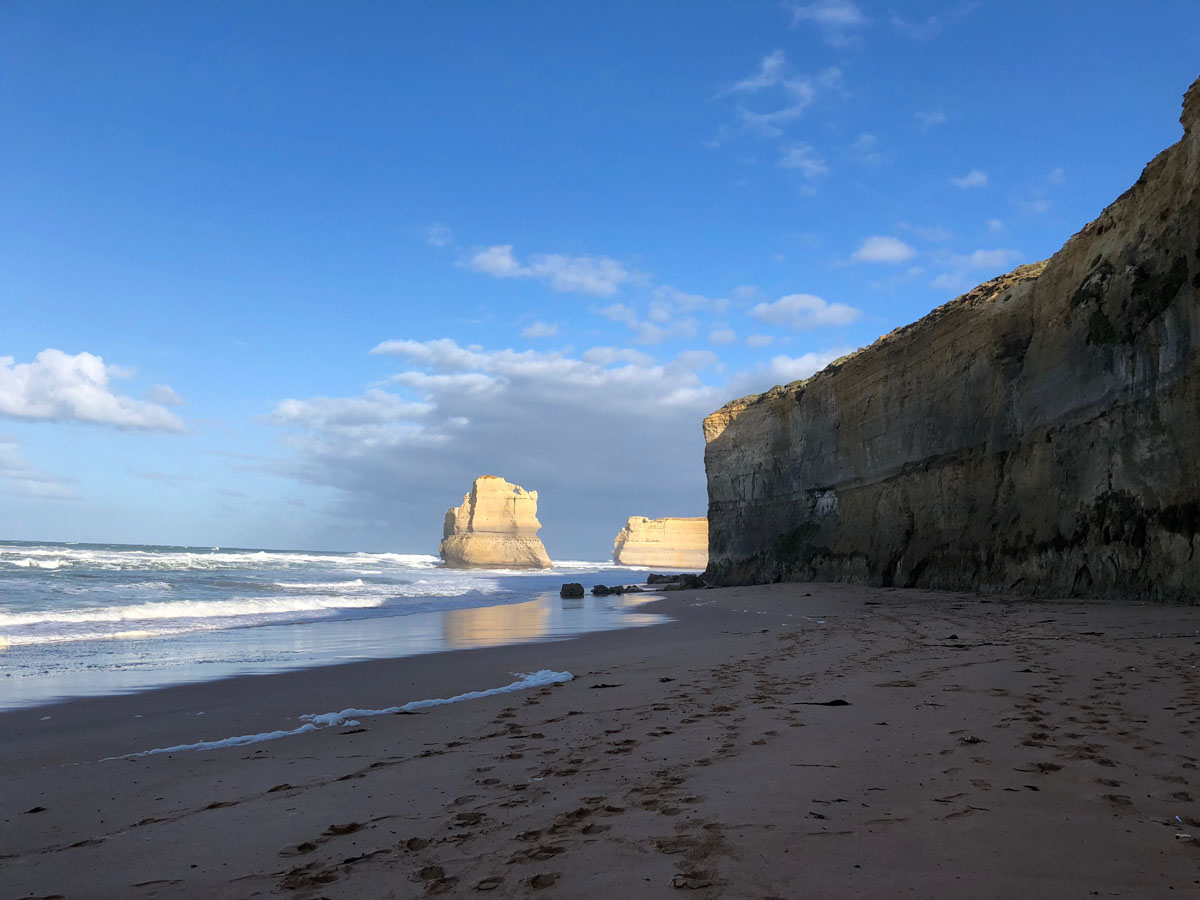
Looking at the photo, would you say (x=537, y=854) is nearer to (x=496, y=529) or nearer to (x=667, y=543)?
(x=496, y=529)

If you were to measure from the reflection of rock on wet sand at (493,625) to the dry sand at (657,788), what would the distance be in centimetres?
482

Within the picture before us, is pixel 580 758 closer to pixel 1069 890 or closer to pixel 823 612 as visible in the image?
pixel 1069 890

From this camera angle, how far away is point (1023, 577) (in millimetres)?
13398


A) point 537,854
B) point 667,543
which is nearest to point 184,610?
point 537,854

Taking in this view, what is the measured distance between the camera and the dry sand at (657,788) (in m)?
2.30

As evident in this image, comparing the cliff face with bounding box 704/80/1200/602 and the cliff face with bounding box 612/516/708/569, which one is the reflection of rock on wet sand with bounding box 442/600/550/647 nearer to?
the cliff face with bounding box 704/80/1200/602

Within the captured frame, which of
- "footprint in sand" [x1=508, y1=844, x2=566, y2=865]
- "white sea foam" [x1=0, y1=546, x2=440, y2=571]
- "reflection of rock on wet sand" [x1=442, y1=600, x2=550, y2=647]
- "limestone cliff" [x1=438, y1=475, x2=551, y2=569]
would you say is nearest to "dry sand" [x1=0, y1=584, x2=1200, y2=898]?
"footprint in sand" [x1=508, y1=844, x2=566, y2=865]

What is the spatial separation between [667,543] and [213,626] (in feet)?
323

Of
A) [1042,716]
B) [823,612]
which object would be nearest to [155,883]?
[1042,716]

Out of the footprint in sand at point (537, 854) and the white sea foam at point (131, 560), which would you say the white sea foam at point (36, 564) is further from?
the footprint in sand at point (537, 854)

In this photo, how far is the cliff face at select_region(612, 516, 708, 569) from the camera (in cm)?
10675

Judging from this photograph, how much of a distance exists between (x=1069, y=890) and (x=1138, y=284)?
12625mm

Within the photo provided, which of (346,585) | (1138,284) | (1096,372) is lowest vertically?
(346,585)

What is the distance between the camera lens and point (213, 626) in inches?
525
